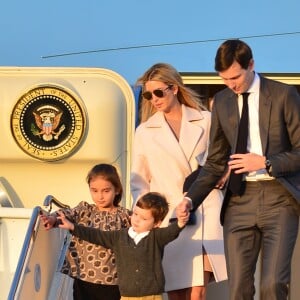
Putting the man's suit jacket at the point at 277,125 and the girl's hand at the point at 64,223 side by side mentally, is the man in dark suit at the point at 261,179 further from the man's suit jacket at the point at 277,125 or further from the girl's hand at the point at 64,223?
the girl's hand at the point at 64,223

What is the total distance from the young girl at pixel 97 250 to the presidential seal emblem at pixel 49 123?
1650mm

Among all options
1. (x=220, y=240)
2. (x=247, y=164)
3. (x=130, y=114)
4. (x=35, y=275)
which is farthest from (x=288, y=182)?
(x=130, y=114)

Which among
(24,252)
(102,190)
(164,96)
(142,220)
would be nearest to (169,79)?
(164,96)

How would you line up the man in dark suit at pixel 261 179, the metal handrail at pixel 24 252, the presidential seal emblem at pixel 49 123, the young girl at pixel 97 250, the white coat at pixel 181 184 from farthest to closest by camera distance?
the presidential seal emblem at pixel 49 123
the white coat at pixel 181 184
the young girl at pixel 97 250
the metal handrail at pixel 24 252
the man in dark suit at pixel 261 179

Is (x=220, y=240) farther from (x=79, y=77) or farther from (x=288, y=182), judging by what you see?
(x=79, y=77)

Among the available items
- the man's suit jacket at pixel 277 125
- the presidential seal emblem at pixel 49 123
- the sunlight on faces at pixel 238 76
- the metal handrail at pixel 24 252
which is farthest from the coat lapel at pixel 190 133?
the presidential seal emblem at pixel 49 123

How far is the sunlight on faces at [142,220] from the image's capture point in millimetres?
4660

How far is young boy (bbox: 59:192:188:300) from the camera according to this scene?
15.2 feet

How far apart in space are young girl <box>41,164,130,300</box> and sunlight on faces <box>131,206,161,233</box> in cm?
20

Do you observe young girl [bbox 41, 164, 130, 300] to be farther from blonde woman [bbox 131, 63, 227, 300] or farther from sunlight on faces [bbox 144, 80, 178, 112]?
sunlight on faces [bbox 144, 80, 178, 112]

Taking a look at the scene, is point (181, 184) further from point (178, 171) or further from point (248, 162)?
point (248, 162)

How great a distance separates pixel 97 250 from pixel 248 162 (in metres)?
1.22

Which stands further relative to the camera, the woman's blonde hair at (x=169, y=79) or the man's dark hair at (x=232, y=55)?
the woman's blonde hair at (x=169, y=79)

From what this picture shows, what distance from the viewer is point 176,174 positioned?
5.01m
